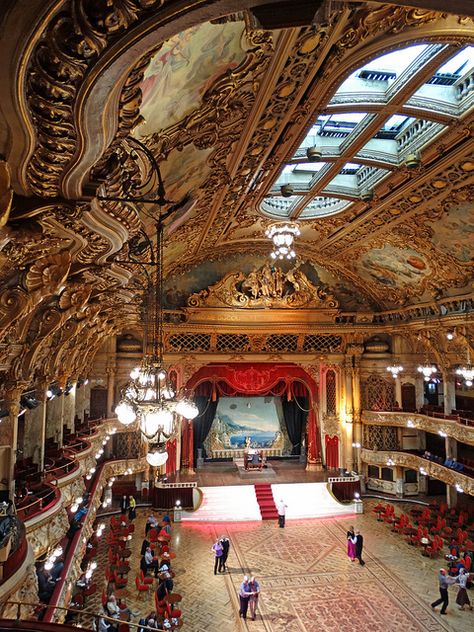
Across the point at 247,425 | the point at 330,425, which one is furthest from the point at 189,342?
the point at 330,425

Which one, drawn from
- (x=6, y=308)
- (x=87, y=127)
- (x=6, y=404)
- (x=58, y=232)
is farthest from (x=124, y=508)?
(x=87, y=127)

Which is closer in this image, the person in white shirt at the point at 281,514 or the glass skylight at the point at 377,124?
the glass skylight at the point at 377,124

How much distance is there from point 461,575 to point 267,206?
10.7 metres

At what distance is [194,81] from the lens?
435cm

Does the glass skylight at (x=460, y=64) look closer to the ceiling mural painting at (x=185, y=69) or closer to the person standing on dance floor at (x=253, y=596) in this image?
the ceiling mural painting at (x=185, y=69)

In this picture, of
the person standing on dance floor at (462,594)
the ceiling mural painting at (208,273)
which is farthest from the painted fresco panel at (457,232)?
the person standing on dance floor at (462,594)

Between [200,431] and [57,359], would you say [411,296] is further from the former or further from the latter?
[57,359]

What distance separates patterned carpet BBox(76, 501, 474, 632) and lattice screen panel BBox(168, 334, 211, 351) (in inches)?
259

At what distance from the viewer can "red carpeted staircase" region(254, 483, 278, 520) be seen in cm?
1617

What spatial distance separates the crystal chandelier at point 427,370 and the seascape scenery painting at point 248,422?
720cm

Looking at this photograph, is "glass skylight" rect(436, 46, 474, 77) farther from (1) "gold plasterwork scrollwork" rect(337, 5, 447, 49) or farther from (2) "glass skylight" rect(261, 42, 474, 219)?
(1) "gold plasterwork scrollwork" rect(337, 5, 447, 49)

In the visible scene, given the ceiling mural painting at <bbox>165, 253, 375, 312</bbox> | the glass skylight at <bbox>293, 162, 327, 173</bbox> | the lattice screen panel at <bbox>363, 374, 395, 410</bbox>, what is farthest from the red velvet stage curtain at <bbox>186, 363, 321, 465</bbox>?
the glass skylight at <bbox>293, 162, 327, 173</bbox>

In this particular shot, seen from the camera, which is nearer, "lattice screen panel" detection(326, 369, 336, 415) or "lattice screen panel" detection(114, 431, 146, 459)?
"lattice screen panel" detection(114, 431, 146, 459)

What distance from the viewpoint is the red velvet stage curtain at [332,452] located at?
19141mm
